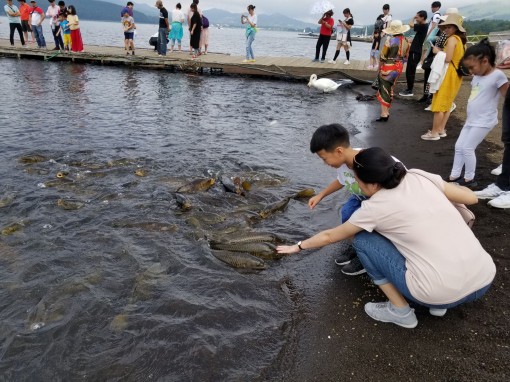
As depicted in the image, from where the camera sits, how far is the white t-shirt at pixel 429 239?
297cm

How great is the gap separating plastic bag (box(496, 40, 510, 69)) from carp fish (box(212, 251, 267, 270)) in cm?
459

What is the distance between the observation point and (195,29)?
2016cm

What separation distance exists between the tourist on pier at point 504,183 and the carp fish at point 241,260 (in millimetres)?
3673

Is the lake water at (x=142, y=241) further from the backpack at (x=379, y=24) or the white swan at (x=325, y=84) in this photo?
the backpack at (x=379, y=24)

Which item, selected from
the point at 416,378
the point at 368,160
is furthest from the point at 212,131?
the point at 416,378

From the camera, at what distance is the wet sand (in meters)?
3.04

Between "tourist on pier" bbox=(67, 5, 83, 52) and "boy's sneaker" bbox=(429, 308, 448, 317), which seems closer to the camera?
"boy's sneaker" bbox=(429, 308, 448, 317)

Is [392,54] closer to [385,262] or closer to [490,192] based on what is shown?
[490,192]

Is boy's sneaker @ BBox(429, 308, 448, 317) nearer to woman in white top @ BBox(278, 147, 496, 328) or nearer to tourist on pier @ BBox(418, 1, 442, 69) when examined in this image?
woman in white top @ BBox(278, 147, 496, 328)

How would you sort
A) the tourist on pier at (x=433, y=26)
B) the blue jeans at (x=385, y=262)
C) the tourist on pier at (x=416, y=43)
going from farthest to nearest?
Answer: the tourist on pier at (x=416, y=43)
the tourist on pier at (x=433, y=26)
the blue jeans at (x=385, y=262)

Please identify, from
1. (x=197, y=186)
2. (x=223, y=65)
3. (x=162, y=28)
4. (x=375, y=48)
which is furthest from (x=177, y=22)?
(x=197, y=186)

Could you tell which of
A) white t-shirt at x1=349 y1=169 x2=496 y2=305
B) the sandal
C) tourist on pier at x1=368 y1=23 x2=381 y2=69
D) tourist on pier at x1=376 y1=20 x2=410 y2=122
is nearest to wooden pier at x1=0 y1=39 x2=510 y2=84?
tourist on pier at x1=368 y1=23 x2=381 y2=69

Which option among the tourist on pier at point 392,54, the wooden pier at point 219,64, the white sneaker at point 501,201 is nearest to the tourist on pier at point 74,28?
the wooden pier at point 219,64

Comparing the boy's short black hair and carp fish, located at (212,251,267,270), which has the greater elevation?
the boy's short black hair
